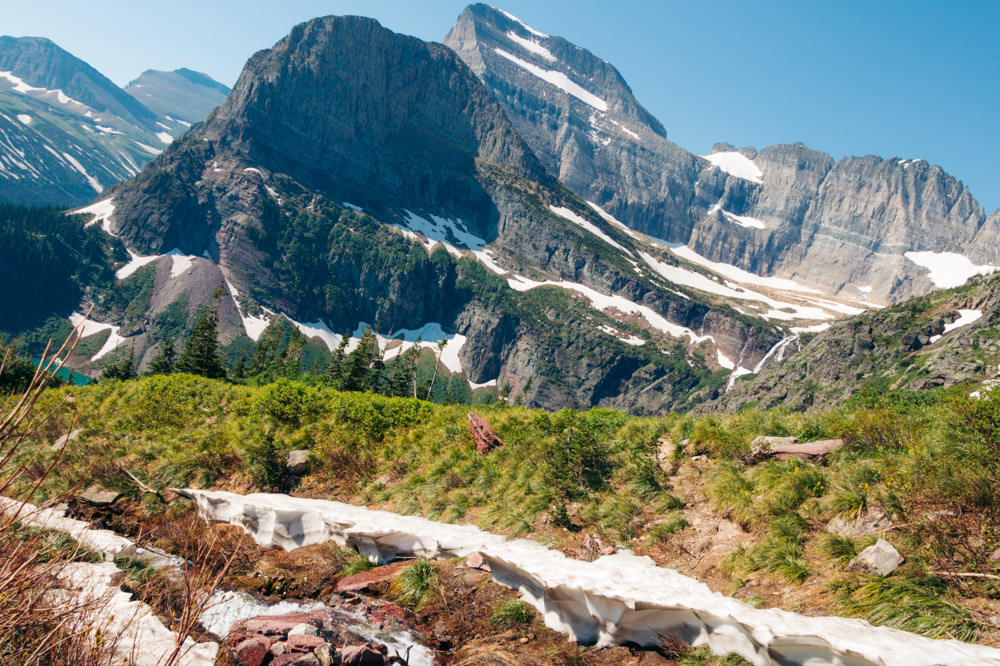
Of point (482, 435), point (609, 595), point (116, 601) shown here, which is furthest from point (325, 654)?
point (482, 435)

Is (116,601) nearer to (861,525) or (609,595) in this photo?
(609,595)

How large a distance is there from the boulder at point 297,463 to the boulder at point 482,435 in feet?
17.4

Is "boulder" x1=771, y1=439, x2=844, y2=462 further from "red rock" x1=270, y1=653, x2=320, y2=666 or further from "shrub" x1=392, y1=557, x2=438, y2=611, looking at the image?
"red rock" x1=270, y1=653, x2=320, y2=666

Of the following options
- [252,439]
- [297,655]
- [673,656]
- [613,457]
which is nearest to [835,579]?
[673,656]

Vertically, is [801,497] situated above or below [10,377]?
above

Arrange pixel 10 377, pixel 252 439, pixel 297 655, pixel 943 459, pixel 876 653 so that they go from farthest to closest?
pixel 10 377, pixel 252 439, pixel 943 459, pixel 297 655, pixel 876 653

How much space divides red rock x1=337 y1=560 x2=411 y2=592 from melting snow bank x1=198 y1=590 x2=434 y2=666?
1.67ft

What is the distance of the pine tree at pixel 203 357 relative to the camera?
218ft

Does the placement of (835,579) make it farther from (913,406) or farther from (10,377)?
(10,377)

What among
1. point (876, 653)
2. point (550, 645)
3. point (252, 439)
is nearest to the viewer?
point (876, 653)

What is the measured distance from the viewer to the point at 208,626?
8.43m

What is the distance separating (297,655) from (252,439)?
10208 mm

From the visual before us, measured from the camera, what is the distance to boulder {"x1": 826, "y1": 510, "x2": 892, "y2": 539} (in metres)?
7.94

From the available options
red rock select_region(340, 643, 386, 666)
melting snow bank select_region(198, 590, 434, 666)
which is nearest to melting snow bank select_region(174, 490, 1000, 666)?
melting snow bank select_region(198, 590, 434, 666)
